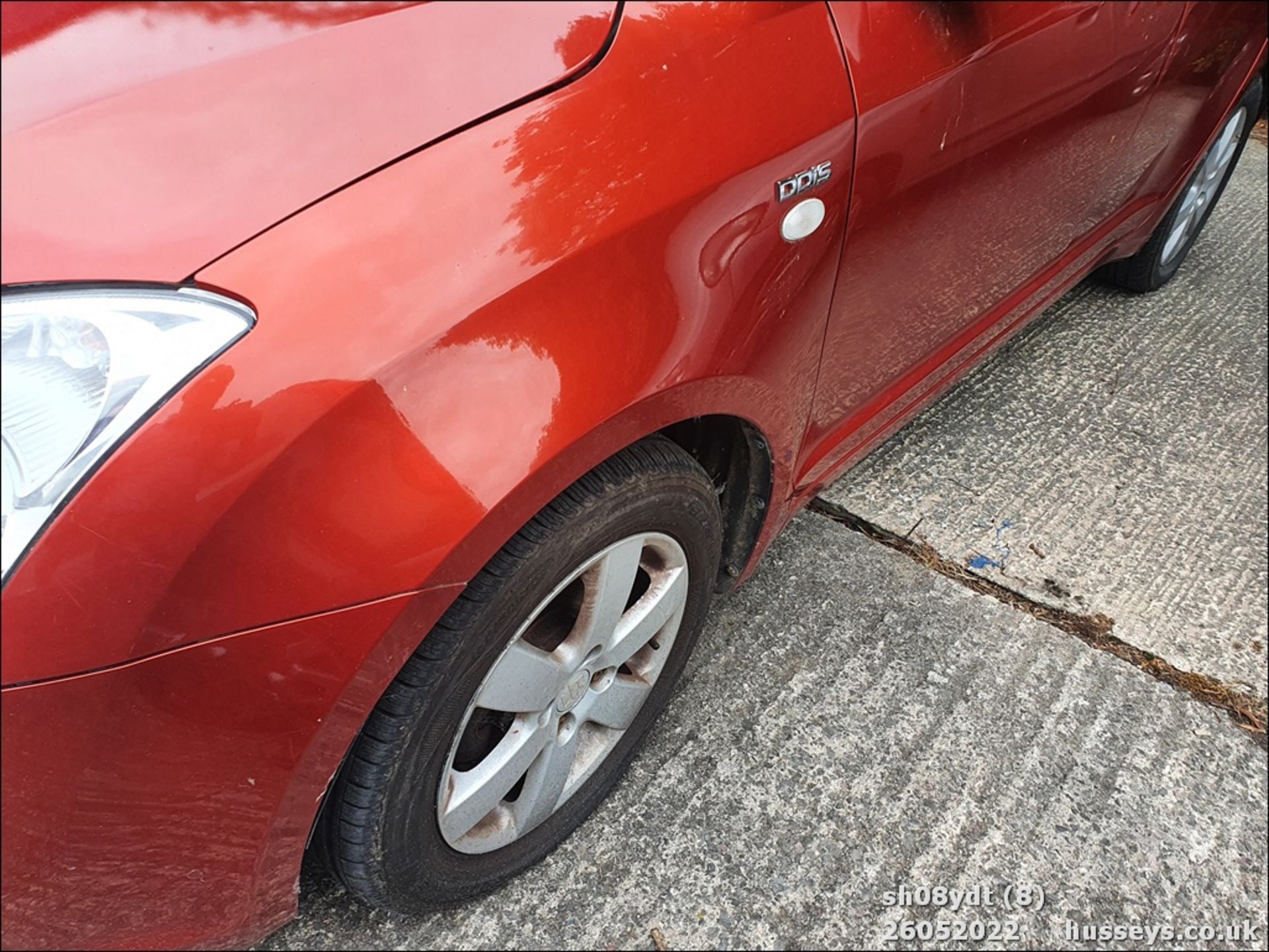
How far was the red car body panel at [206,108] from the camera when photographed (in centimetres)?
85

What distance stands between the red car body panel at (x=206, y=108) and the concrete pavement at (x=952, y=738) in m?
1.10

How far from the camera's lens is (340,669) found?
98 centimetres

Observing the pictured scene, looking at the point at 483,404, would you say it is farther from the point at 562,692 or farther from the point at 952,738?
Result: the point at 952,738

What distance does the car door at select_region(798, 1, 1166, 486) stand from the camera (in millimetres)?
1413

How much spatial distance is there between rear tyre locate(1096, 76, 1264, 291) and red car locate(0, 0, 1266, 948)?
87.7 inches

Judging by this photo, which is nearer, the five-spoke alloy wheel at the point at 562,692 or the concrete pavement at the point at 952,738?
the five-spoke alloy wheel at the point at 562,692

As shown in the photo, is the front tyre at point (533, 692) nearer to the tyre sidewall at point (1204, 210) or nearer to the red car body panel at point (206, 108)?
the red car body panel at point (206, 108)

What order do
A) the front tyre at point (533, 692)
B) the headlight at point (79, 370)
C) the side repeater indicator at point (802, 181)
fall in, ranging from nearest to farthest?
the headlight at point (79, 370) < the front tyre at point (533, 692) < the side repeater indicator at point (802, 181)

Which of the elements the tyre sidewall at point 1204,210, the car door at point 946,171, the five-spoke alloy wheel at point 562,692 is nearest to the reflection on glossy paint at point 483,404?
the five-spoke alloy wheel at point 562,692

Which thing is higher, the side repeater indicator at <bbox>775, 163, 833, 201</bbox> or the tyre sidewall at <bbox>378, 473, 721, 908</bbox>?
the side repeater indicator at <bbox>775, 163, 833, 201</bbox>

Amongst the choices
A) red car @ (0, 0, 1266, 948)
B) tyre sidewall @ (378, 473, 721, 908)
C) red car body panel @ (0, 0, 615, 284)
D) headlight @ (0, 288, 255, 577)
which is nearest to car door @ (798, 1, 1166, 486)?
red car @ (0, 0, 1266, 948)

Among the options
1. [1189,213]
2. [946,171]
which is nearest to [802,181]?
[946,171]

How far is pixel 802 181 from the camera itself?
4.22ft

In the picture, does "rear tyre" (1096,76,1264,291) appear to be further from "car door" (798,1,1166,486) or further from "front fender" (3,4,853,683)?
"front fender" (3,4,853,683)
